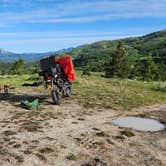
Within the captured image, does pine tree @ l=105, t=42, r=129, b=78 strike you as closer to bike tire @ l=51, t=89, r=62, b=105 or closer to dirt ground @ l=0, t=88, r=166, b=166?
bike tire @ l=51, t=89, r=62, b=105

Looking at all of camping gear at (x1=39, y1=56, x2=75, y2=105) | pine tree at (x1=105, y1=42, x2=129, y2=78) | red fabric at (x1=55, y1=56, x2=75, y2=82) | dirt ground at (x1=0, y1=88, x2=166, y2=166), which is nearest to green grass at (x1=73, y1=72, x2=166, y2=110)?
camping gear at (x1=39, y1=56, x2=75, y2=105)

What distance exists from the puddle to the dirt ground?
53 centimetres

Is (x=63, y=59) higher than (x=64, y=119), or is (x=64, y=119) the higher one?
(x=63, y=59)

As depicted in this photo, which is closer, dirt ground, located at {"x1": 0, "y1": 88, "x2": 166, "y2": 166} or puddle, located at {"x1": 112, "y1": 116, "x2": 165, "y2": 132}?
dirt ground, located at {"x1": 0, "y1": 88, "x2": 166, "y2": 166}

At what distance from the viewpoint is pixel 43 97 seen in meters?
27.6

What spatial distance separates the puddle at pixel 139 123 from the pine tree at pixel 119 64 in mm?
96141

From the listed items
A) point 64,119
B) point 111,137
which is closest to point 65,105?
point 64,119

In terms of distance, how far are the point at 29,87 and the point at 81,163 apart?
2062 cm

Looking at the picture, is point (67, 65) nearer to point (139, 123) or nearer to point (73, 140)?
point (139, 123)

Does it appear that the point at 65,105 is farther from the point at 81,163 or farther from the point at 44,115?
the point at 81,163

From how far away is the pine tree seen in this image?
118 meters

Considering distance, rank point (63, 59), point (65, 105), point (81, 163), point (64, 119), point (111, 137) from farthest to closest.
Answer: point (63, 59)
point (65, 105)
point (64, 119)
point (111, 137)
point (81, 163)

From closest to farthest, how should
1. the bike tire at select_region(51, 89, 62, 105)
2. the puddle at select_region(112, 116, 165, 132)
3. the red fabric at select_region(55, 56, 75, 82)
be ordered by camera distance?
1. the puddle at select_region(112, 116, 165, 132)
2. the bike tire at select_region(51, 89, 62, 105)
3. the red fabric at select_region(55, 56, 75, 82)

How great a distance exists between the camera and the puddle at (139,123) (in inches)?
754
